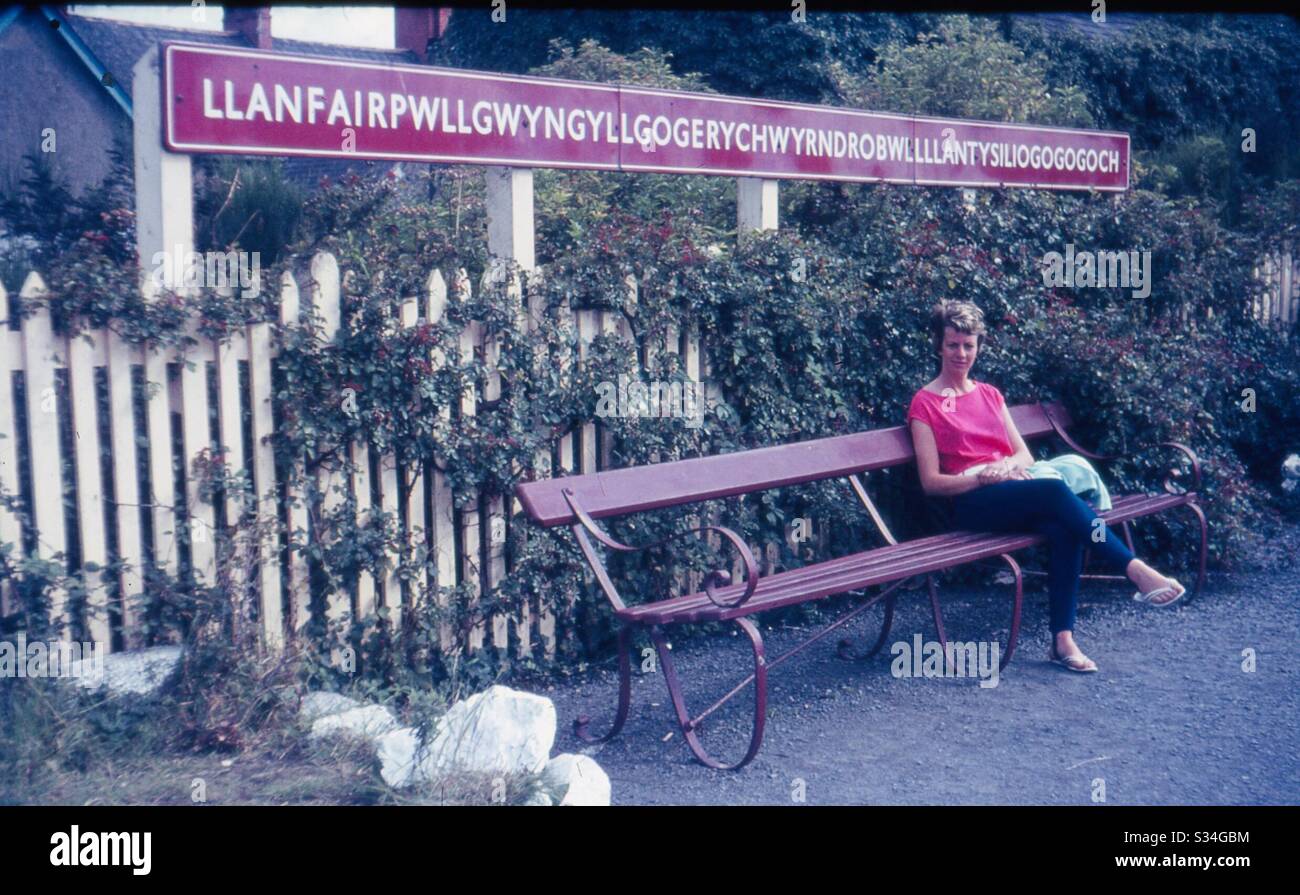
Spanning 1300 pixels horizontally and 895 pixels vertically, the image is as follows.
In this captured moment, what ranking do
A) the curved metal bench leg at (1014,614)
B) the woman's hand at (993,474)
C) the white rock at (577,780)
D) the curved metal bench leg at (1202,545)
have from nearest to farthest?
1. the white rock at (577,780)
2. the curved metal bench leg at (1014,614)
3. the woman's hand at (993,474)
4. the curved metal bench leg at (1202,545)

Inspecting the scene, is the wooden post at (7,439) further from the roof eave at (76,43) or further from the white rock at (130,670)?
the roof eave at (76,43)

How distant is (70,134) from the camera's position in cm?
1981

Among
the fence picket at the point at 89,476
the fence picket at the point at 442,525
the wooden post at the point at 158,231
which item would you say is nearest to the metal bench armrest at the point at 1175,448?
the fence picket at the point at 442,525

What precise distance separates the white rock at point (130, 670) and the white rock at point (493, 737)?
92cm

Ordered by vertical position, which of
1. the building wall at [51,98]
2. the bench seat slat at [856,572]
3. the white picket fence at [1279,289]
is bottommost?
the bench seat slat at [856,572]

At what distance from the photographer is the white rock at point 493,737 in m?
3.82

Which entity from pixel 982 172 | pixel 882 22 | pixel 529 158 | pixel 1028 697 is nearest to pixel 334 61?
pixel 529 158

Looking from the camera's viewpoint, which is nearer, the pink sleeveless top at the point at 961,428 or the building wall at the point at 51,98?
the pink sleeveless top at the point at 961,428

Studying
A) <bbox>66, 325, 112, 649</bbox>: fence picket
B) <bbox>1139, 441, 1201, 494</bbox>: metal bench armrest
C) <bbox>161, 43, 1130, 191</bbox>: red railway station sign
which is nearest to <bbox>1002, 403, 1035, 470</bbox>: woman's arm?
<bbox>1139, 441, 1201, 494</bbox>: metal bench armrest

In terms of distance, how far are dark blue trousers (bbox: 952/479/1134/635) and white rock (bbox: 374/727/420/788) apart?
2.78m

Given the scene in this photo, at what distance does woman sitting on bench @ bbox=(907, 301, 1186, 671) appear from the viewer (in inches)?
210

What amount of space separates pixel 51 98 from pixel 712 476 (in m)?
18.3

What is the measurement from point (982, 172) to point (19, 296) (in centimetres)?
543

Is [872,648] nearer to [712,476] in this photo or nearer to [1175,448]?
[712,476]
